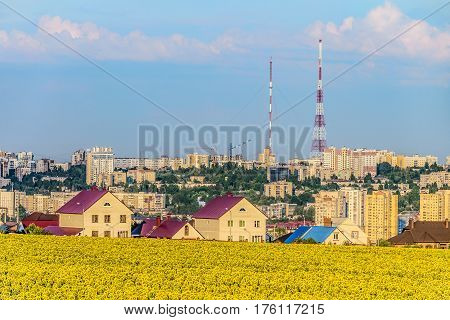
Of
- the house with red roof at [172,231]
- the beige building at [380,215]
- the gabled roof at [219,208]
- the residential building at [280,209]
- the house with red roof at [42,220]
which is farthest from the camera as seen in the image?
the residential building at [280,209]

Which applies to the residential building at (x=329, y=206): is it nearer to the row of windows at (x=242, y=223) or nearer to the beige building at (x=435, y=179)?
the beige building at (x=435, y=179)

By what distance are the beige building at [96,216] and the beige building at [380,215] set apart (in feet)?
47.2

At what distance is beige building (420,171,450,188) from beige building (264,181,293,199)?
46.3ft

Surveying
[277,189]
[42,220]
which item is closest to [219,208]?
[42,220]

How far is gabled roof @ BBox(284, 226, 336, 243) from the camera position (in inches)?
1049

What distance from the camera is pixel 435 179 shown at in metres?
65.4

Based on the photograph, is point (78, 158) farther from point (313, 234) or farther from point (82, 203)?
point (313, 234)

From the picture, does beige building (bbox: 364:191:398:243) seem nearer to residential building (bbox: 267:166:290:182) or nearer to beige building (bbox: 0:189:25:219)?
residential building (bbox: 267:166:290:182)

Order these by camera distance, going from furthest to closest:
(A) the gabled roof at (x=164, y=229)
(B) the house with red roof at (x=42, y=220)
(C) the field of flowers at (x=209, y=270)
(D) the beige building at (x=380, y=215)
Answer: (D) the beige building at (x=380, y=215)
(B) the house with red roof at (x=42, y=220)
(A) the gabled roof at (x=164, y=229)
(C) the field of flowers at (x=209, y=270)

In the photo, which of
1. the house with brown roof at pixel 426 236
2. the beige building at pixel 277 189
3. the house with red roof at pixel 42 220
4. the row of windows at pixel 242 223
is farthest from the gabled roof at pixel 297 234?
the beige building at pixel 277 189

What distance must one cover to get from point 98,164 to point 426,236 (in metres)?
20.6

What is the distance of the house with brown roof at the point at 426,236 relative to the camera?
2967cm

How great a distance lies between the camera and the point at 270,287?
1422cm
